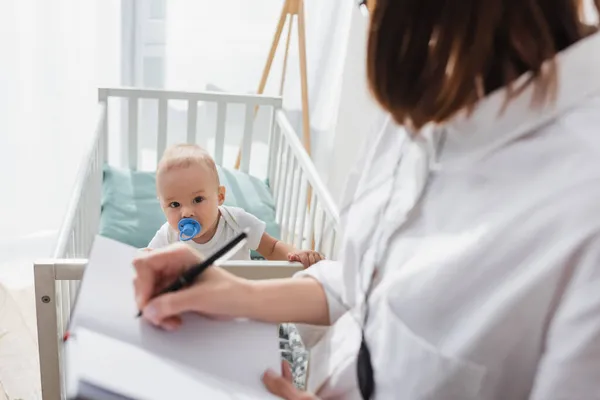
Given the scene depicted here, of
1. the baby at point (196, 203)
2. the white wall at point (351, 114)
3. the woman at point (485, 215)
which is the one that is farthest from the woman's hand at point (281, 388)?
the white wall at point (351, 114)

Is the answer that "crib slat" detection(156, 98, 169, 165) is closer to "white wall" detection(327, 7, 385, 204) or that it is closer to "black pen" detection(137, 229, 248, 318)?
"white wall" detection(327, 7, 385, 204)

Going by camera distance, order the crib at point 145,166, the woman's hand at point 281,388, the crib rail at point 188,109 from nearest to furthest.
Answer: the woman's hand at point 281,388, the crib at point 145,166, the crib rail at point 188,109

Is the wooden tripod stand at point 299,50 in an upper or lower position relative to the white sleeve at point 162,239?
upper

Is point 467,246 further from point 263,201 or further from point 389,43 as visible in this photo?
point 263,201

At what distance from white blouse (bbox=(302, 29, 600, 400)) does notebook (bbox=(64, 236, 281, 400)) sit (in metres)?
0.13

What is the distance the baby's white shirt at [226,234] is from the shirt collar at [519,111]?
0.91 m

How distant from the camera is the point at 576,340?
17.4 inches

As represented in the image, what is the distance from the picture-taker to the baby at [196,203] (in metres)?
1.44

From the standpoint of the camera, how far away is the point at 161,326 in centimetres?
63

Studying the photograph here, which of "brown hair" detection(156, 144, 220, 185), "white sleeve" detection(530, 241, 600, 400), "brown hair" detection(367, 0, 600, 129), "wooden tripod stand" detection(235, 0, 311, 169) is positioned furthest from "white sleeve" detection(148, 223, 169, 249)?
"white sleeve" detection(530, 241, 600, 400)

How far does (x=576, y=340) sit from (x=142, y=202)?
149cm

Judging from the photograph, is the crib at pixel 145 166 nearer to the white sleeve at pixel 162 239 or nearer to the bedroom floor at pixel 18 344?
the white sleeve at pixel 162 239

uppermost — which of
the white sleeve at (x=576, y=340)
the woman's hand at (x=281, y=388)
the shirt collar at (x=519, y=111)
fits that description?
the shirt collar at (x=519, y=111)

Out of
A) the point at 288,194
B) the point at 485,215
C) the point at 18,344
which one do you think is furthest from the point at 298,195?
the point at 485,215
